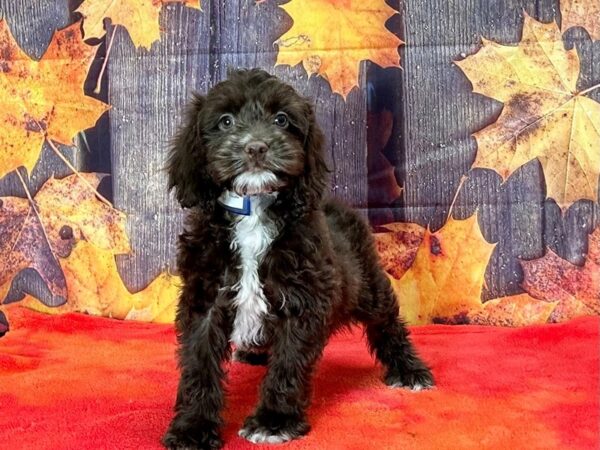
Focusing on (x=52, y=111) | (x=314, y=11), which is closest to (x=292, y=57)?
(x=314, y=11)

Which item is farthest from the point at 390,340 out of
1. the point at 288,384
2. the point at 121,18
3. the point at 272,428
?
the point at 121,18

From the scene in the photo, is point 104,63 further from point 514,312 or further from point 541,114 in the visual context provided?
point 514,312

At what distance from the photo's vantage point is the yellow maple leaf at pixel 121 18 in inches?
156

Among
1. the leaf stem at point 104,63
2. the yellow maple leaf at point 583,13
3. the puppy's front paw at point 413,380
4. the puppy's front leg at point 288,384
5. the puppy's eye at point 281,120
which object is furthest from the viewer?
the leaf stem at point 104,63

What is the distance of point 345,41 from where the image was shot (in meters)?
3.90

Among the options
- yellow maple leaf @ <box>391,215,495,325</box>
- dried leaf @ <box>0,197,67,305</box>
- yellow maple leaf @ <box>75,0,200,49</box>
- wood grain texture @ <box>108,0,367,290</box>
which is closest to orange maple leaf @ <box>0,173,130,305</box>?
dried leaf @ <box>0,197,67,305</box>

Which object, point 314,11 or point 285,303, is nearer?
point 285,303

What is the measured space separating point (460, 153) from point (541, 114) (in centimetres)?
44

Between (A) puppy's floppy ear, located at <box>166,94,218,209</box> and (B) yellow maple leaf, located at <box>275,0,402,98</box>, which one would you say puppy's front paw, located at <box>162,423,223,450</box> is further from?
(B) yellow maple leaf, located at <box>275,0,402,98</box>

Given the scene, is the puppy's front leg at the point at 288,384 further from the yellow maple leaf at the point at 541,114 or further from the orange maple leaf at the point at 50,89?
the orange maple leaf at the point at 50,89

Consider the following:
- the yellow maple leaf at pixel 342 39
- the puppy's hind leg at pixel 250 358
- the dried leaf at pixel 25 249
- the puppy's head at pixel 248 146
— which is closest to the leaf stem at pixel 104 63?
the dried leaf at pixel 25 249

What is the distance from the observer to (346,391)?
308cm

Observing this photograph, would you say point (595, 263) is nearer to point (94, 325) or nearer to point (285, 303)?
point (285, 303)

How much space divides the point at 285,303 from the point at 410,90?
66.5 inches
